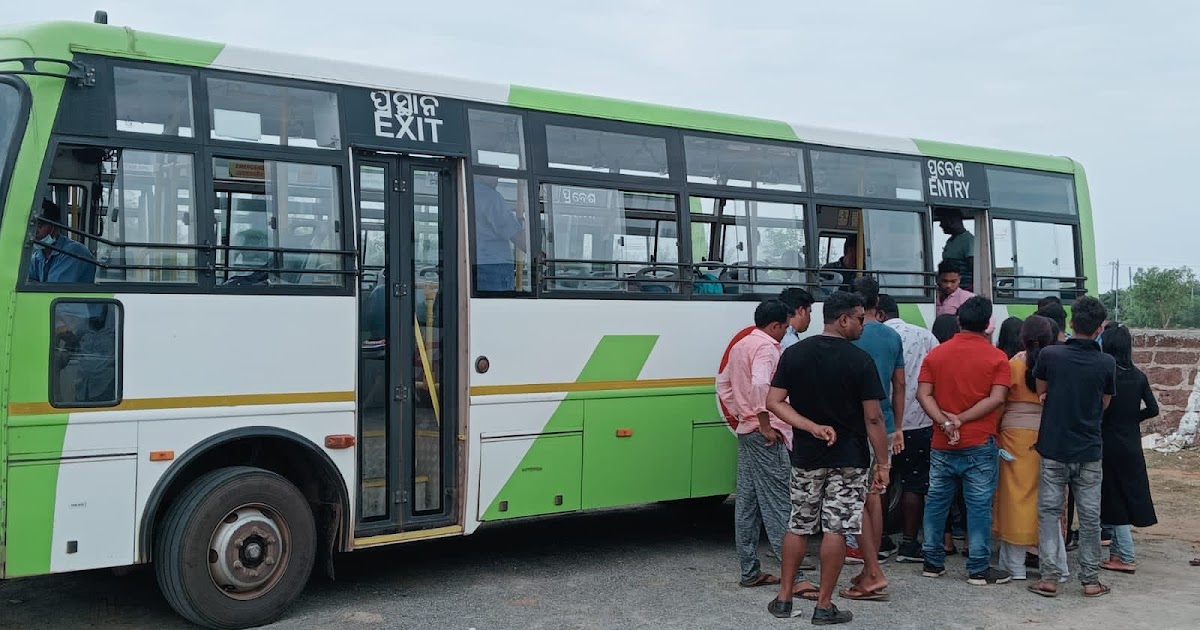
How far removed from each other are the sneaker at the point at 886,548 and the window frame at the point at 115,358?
5.62 m

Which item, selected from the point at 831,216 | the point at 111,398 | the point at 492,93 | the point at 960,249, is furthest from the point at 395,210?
the point at 960,249

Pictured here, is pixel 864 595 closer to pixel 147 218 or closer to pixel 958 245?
pixel 958 245

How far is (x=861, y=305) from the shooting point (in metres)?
7.04

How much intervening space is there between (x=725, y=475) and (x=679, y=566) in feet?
2.84

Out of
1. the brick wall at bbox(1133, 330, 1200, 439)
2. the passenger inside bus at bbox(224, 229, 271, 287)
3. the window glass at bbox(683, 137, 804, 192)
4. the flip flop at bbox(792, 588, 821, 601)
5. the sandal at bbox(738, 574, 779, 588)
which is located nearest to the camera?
the passenger inside bus at bbox(224, 229, 271, 287)

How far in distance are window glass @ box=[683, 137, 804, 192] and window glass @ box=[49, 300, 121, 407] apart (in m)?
4.37

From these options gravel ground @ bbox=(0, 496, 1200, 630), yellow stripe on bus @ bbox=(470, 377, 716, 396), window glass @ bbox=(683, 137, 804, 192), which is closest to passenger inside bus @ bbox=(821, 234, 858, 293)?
window glass @ bbox=(683, 137, 804, 192)

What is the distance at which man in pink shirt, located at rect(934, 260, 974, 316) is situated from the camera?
10.1 metres

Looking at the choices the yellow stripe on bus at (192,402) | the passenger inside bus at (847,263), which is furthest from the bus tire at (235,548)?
the passenger inside bus at (847,263)

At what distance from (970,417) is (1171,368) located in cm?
862

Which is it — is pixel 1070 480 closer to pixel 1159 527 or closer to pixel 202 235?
pixel 1159 527

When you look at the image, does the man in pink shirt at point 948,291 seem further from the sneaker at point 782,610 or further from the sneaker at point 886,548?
the sneaker at point 782,610

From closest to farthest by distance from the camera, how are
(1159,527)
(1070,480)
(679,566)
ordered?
(1070,480)
(679,566)
(1159,527)

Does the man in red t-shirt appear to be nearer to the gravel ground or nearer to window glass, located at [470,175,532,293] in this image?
the gravel ground
